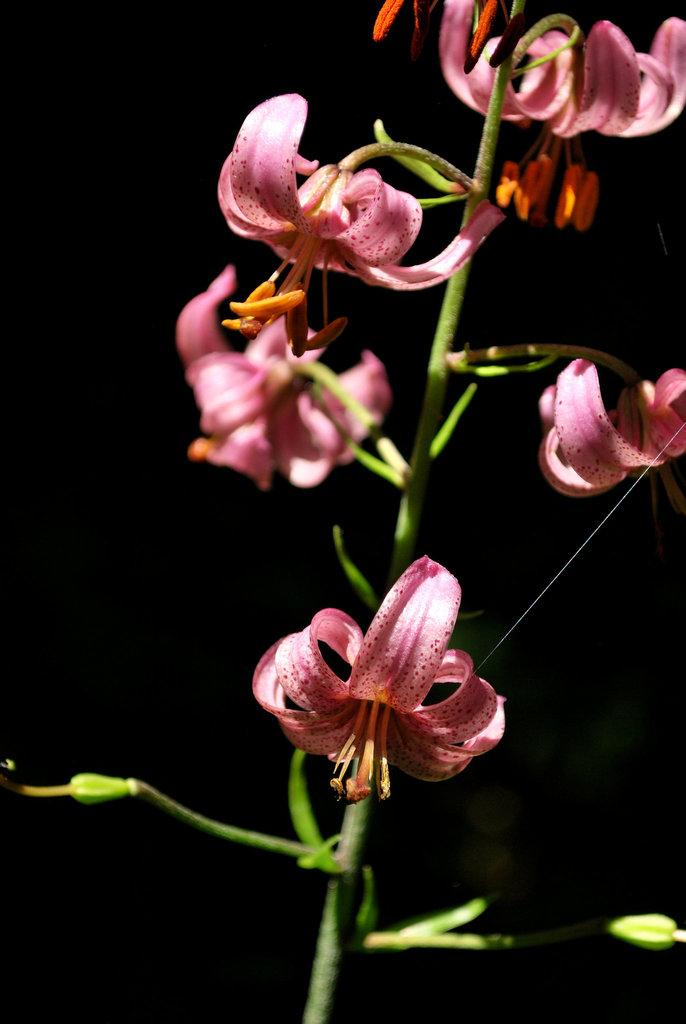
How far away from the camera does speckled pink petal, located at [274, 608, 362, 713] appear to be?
634 mm

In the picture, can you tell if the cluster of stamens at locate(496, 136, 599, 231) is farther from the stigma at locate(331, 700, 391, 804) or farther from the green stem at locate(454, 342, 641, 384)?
the stigma at locate(331, 700, 391, 804)

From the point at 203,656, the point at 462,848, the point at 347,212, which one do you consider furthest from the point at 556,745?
the point at 347,212

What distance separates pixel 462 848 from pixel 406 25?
102cm

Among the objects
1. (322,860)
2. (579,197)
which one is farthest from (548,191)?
(322,860)

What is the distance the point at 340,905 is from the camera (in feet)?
2.68

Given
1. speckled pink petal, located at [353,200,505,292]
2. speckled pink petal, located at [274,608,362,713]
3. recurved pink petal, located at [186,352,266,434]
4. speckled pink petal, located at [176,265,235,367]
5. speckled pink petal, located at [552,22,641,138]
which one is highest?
speckled pink petal, located at [552,22,641,138]

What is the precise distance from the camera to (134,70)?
906 millimetres

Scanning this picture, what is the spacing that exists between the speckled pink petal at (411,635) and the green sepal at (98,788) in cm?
25

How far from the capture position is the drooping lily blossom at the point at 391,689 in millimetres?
580

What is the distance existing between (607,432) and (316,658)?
0.79 ft

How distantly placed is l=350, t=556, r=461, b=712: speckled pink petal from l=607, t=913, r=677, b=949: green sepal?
0.31m

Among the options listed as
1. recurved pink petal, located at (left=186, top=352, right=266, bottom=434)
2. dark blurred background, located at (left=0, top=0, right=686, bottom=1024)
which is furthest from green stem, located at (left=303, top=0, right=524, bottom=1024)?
recurved pink petal, located at (left=186, top=352, right=266, bottom=434)

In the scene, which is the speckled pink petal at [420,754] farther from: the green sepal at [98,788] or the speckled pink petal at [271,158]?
the speckled pink petal at [271,158]

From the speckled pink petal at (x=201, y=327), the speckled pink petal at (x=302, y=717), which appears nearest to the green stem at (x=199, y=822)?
the speckled pink petal at (x=302, y=717)
